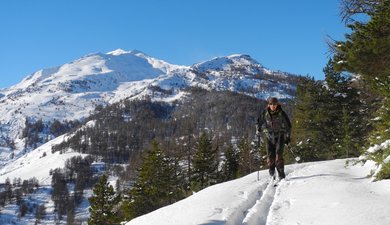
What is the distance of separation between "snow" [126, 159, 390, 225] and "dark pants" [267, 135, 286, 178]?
54 cm

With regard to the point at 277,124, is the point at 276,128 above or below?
below

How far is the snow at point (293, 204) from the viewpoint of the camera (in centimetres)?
797

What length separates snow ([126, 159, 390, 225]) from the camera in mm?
7969

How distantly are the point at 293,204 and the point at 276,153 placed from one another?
3.81 m

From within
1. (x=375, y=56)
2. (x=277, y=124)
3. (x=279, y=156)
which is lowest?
(x=279, y=156)

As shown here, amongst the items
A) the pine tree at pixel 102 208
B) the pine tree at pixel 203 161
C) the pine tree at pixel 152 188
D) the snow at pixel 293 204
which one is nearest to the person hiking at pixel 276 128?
the snow at pixel 293 204

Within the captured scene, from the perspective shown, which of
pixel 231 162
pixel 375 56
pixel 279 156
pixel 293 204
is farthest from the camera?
pixel 231 162

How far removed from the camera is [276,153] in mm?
13219

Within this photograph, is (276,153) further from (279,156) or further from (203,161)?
(203,161)

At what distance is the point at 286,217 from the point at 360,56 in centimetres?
624

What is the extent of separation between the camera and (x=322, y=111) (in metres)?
36.7

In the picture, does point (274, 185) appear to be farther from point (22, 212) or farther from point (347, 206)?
point (22, 212)

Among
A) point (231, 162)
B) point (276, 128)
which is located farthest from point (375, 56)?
point (231, 162)

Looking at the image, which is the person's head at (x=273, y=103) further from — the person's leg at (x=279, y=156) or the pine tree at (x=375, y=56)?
the pine tree at (x=375, y=56)
